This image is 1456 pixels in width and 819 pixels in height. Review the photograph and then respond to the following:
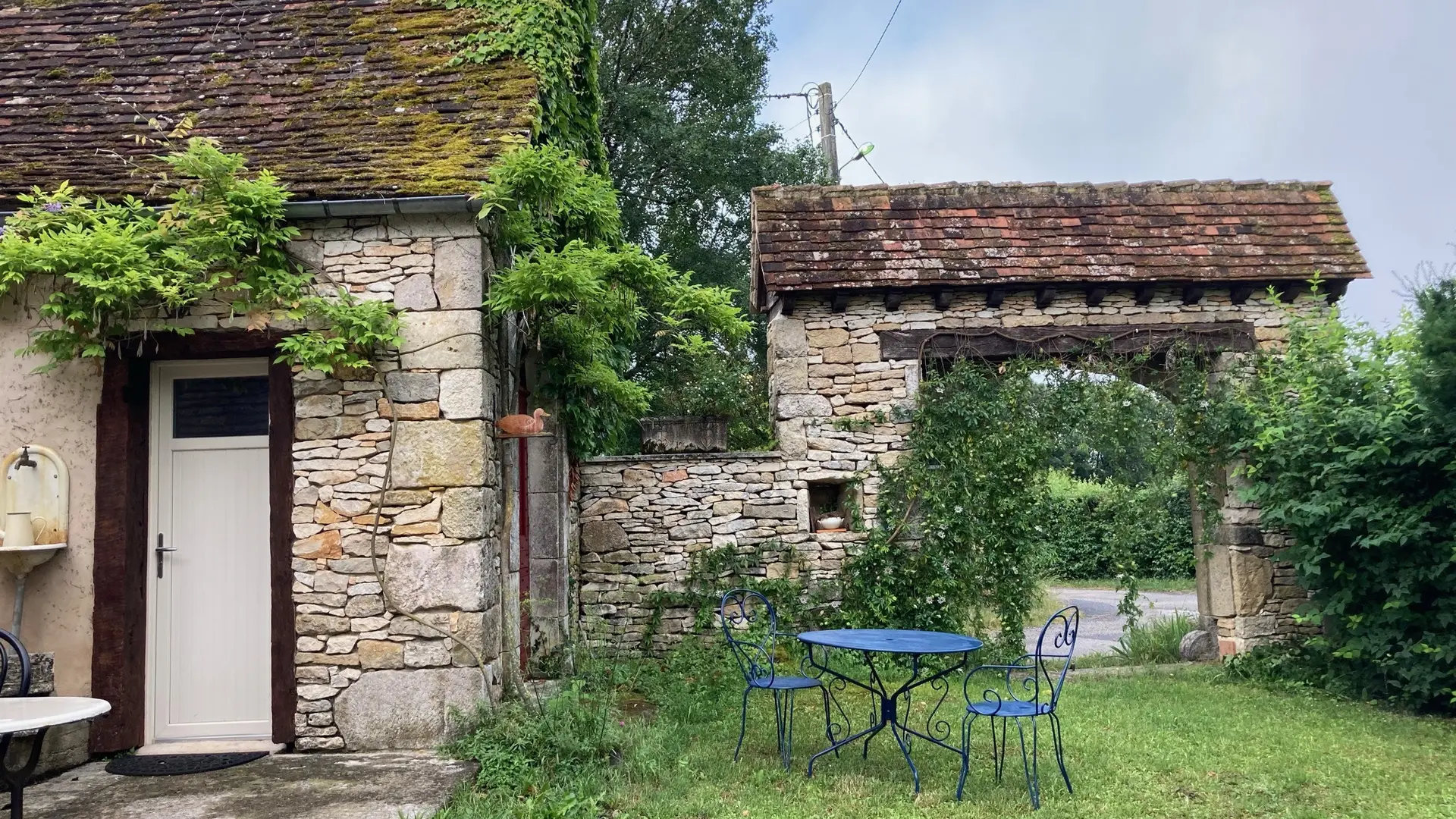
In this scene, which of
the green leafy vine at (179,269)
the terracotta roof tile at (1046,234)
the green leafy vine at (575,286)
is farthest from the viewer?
the terracotta roof tile at (1046,234)

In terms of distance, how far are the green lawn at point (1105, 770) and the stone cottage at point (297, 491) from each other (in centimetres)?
128

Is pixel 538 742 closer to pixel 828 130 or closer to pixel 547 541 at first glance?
pixel 547 541

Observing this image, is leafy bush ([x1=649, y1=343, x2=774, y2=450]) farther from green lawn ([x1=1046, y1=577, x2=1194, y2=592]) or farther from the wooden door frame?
green lawn ([x1=1046, y1=577, x2=1194, y2=592])

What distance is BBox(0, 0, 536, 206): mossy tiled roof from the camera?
5746 millimetres

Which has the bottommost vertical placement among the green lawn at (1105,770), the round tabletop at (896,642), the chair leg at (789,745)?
the green lawn at (1105,770)

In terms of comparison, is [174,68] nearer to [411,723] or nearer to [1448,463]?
[411,723]

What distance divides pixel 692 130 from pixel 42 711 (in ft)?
41.6

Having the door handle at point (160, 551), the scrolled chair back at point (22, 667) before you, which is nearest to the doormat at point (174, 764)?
the scrolled chair back at point (22, 667)

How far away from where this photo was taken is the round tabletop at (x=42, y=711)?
3510 mm

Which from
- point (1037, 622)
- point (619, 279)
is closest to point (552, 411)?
point (619, 279)

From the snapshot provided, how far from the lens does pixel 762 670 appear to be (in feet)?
20.2

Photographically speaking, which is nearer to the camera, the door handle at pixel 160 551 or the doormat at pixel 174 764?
the doormat at pixel 174 764

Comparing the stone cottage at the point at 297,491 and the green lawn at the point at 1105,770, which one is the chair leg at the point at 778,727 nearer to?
the green lawn at the point at 1105,770

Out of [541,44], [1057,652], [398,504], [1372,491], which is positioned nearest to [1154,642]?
[1057,652]
